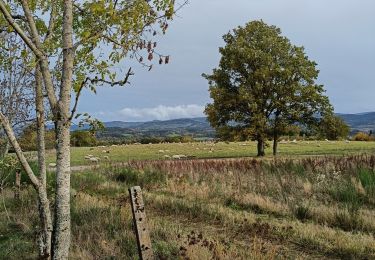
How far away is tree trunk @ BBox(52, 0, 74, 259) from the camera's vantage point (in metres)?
5.38

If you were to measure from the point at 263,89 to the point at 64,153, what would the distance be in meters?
33.1

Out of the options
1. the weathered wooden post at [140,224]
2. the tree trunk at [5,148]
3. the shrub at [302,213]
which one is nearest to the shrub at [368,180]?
the shrub at [302,213]

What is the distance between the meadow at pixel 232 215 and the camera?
762cm

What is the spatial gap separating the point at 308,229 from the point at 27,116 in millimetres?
7220

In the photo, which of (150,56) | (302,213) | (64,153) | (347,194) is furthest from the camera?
(347,194)

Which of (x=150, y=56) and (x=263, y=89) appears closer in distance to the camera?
(x=150, y=56)

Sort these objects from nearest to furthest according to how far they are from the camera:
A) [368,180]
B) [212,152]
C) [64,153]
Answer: [64,153] < [368,180] < [212,152]

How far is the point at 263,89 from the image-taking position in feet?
122

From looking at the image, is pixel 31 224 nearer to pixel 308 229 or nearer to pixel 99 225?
pixel 99 225

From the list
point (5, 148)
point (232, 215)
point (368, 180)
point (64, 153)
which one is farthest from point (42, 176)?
point (368, 180)

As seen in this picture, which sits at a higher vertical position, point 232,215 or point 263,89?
point 263,89

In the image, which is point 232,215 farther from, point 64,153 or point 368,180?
point 64,153

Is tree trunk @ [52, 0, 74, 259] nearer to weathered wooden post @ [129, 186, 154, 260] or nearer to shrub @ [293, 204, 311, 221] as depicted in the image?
weathered wooden post @ [129, 186, 154, 260]

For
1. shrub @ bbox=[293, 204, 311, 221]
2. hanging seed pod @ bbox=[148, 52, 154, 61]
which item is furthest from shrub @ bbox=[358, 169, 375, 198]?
hanging seed pod @ bbox=[148, 52, 154, 61]
